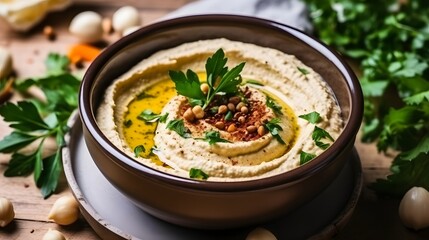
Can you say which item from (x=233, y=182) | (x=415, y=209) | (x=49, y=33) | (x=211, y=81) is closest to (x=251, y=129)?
(x=211, y=81)

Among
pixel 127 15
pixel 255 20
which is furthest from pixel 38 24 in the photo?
pixel 255 20

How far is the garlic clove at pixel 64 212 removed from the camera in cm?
264

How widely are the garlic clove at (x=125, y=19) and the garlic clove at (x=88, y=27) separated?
9 cm

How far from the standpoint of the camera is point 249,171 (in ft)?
7.77

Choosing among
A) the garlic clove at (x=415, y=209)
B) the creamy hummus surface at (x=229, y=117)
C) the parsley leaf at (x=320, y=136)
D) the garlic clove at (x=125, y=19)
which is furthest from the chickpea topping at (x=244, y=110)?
the garlic clove at (x=125, y=19)

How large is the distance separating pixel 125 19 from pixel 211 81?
3.85 feet

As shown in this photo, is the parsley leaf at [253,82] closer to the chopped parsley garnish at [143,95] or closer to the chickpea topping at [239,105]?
the chickpea topping at [239,105]

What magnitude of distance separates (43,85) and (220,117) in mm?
957

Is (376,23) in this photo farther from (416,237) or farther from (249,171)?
(249,171)

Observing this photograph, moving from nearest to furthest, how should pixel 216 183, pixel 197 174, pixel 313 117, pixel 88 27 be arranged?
pixel 216 183 → pixel 197 174 → pixel 313 117 → pixel 88 27

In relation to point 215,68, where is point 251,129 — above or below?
below

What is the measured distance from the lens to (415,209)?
2.69 meters

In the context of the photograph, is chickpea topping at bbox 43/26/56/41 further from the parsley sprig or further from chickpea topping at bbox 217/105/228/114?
chickpea topping at bbox 217/105/228/114

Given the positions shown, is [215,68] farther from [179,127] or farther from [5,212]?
[5,212]
